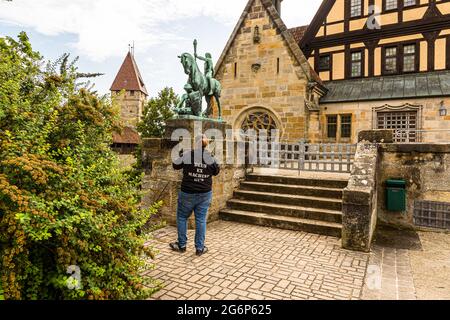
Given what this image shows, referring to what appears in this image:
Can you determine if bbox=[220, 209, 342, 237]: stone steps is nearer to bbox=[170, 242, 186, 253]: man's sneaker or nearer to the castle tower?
bbox=[170, 242, 186, 253]: man's sneaker

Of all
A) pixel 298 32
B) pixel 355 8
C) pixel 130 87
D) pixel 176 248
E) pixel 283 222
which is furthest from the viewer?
pixel 130 87

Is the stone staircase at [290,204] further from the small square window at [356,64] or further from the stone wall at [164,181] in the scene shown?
the small square window at [356,64]

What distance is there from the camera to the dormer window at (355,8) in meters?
18.1

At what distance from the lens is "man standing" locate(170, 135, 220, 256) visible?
5199mm

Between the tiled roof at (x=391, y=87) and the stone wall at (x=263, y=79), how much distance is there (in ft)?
8.70

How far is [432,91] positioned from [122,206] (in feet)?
56.3

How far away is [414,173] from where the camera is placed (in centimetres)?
762

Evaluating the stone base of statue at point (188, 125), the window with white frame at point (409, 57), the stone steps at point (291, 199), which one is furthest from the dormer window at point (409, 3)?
the stone base of statue at point (188, 125)

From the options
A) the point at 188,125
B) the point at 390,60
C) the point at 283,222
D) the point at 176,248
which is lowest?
the point at 176,248

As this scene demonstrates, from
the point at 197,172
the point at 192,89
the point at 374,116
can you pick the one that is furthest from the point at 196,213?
the point at 374,116

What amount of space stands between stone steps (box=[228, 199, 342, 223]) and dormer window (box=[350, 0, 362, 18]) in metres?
15.9

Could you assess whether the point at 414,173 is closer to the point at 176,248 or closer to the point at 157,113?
the point at 176,248

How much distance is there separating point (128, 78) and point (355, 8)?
45723 mm

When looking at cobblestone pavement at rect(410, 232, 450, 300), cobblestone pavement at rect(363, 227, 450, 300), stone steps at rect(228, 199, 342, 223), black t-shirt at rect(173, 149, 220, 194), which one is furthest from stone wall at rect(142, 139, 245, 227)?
cobblestone pavement at rect(410, 232, 450, 300)
